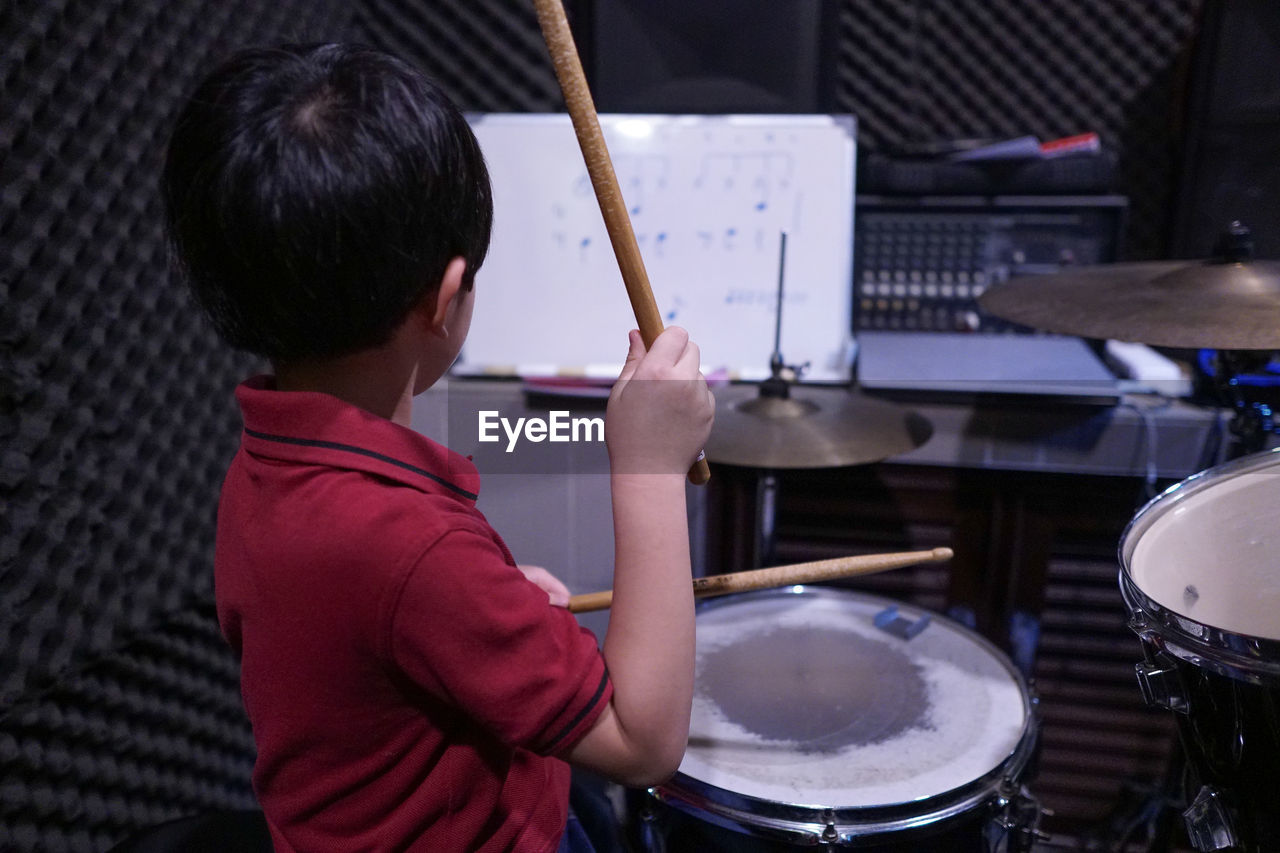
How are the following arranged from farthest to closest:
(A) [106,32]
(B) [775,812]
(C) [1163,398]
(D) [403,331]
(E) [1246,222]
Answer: (E) [1246,222] → (C) [1163,398] → (A) [106,32] → (B) [775,812] → (D) [403,331]

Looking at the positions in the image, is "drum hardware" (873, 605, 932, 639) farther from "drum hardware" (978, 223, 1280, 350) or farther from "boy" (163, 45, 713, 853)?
"boy" (163, 45, 713, 853)

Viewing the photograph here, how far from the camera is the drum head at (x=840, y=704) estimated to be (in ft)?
3.01

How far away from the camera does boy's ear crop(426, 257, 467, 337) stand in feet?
2.14

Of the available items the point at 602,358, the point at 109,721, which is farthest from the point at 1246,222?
the point at 109,721

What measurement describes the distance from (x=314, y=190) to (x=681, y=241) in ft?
4.29

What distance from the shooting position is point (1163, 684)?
0.86 m

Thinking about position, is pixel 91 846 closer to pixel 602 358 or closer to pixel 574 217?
pixel 602 358

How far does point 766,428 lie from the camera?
1.22 m

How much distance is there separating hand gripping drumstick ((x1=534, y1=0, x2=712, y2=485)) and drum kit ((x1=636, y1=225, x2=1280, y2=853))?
0.41m

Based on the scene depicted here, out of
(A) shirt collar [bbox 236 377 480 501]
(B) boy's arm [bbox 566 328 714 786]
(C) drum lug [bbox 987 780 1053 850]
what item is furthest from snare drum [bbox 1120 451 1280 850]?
(A) shirt collar [bbox 236 377 480 501]

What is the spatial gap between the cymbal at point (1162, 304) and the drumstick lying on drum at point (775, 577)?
0.40 m

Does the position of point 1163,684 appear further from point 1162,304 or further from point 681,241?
point 681,241

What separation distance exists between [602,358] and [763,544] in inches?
24.7

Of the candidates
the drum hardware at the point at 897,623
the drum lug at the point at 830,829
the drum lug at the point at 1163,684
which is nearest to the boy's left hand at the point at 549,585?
the drum lug at the point at 830,829
